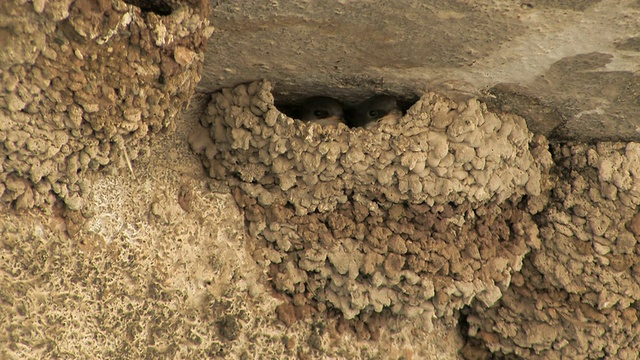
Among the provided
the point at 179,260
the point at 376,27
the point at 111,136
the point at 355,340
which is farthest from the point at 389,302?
the point at 111,136

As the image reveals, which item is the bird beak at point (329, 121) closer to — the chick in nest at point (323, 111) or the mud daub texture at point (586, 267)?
the chick in nest at point (323, 111)

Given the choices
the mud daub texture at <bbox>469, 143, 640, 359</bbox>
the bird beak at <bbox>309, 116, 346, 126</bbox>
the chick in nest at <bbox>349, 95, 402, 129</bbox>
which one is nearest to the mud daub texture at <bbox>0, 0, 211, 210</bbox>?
the bird beak at <bbox>309, 116, 346, 126</bbox>

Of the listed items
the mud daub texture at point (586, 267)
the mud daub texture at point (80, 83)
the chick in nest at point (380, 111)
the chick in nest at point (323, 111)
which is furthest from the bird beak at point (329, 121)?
the mud daub texture at point (586, 267)

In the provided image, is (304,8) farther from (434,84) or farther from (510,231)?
(510,231)

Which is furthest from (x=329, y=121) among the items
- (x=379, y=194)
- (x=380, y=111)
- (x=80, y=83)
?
(x=80, y=83)

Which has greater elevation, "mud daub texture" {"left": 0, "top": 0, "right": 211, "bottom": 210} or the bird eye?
"mud daub texture" {"left": 0, "top": 0, "right": 211, "bottom": 210}

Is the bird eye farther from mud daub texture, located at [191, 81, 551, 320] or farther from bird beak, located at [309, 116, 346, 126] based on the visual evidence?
mud daub texture, located at [191, 81, 551, 320]

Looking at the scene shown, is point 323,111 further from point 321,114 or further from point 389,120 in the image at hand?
point 389,120
